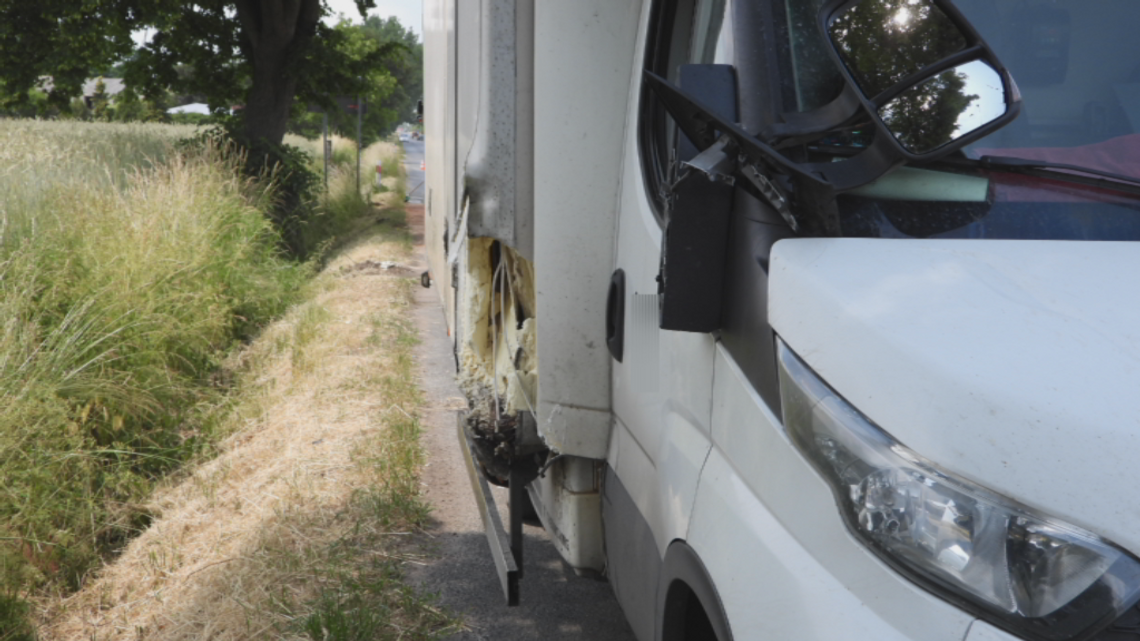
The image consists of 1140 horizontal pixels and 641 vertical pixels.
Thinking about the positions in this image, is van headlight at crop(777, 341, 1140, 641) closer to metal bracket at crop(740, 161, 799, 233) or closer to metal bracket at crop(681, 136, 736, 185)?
metal bracket at crop(740, 161, 799, 233)

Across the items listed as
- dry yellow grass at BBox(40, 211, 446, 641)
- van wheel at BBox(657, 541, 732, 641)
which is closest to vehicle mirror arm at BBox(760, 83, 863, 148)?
van wheel at BBox(657, 541, 732, 641)

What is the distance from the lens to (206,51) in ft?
53.3

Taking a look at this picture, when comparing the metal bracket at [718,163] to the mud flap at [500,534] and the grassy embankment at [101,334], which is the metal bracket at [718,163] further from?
the grassy embankment at [101,334]

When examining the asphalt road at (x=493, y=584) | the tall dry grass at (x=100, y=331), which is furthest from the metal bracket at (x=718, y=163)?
the tall dry grass at (x=100, y=331)

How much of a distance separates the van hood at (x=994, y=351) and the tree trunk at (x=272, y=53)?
586 inches

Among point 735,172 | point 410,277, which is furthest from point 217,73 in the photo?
point 735,172

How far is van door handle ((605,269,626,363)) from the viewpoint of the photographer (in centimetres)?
267

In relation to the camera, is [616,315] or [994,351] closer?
[994,351]

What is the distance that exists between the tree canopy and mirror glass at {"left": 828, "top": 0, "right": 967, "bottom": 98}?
1473 cm

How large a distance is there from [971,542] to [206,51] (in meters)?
17.2

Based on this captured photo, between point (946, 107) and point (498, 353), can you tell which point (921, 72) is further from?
point (498, 353)

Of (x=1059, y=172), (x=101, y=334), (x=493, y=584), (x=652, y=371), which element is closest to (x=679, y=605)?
(x=652, y=371)

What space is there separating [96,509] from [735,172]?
4176mm

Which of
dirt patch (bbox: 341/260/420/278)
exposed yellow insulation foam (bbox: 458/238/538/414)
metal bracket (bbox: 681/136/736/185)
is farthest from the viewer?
dirt patch (bbox: 341/260/420/278)
